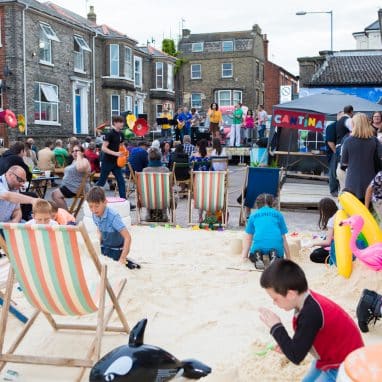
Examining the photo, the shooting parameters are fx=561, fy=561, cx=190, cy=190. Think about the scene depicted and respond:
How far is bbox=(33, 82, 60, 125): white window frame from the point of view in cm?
2534

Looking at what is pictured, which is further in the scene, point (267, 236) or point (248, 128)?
point (248, 128)

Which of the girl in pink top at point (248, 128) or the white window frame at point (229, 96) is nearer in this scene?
the girl in pink top at point (248, 128)

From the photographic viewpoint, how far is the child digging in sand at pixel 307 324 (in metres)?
2.57

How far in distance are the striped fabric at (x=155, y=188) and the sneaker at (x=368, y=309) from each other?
561 centimetres

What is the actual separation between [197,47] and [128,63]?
14.1 m

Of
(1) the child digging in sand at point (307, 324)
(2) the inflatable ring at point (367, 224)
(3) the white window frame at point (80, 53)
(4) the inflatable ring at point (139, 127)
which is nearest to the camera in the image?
(1) the child digging in sand at point (307, 324)

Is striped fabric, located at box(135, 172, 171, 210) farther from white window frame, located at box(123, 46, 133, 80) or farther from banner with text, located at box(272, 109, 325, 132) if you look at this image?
white window frame, located at box(123, 46, 133, 80)

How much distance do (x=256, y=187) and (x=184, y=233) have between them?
1.70m

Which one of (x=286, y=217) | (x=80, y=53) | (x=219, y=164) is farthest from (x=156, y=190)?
(x=80, y=53)

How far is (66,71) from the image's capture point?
2764 cm

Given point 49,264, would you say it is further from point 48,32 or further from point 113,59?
point 113,59

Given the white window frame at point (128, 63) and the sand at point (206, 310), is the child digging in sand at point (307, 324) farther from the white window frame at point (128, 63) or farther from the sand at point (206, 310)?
the white window frame at point (128, 63)

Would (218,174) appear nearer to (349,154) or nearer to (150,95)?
(349,154)

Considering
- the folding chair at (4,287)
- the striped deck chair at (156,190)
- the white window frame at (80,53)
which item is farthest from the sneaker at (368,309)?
the white window frame at (80,53)
